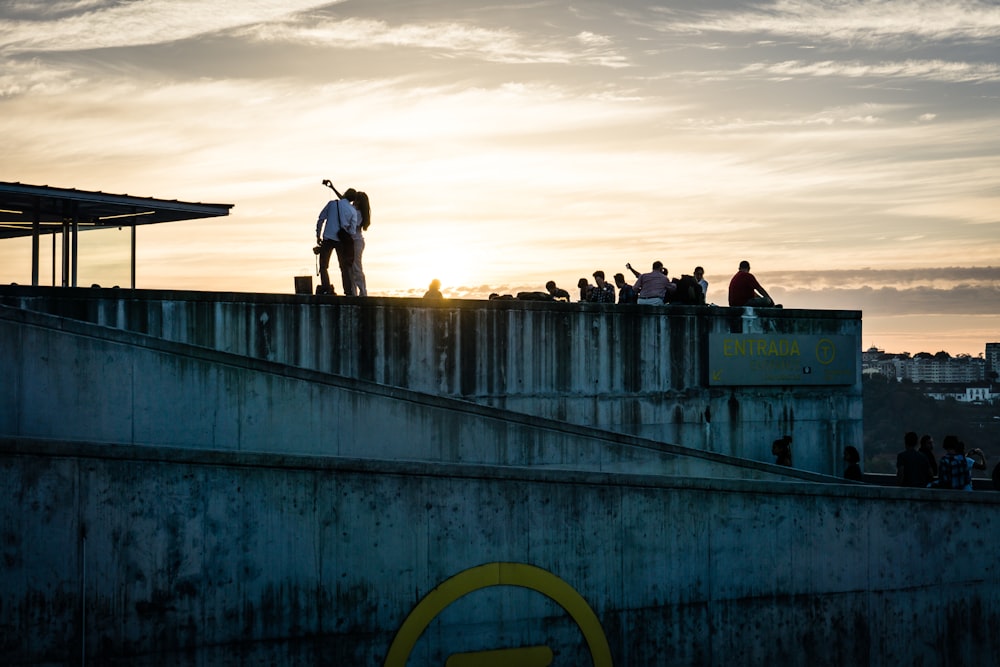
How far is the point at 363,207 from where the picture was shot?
1781 centimetres

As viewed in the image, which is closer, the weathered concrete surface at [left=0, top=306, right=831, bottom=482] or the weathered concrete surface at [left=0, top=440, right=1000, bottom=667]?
the weathered concrete surface at [left=0, top=440, right=1000, bottom=667]

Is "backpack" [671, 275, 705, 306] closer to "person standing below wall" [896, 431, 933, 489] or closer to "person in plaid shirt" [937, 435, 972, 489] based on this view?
"person standing below wall" [896, 431, 933, 489]

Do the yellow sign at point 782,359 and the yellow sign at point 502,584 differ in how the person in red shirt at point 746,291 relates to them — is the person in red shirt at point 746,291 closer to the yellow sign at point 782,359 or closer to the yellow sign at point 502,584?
the yellow sign at point 782,359

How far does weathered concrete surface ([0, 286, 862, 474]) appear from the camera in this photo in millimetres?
14656

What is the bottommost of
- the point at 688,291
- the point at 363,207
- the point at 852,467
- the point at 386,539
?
the point at 386,539

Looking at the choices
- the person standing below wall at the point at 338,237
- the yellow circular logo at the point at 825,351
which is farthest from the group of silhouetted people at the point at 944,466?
the person standing below wall at the point at 338,237

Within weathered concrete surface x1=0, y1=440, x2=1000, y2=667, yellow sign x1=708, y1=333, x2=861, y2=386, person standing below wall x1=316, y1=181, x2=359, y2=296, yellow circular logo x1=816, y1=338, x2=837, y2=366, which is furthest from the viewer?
yellow circular logo x1=816, y1=338, x2=837, y2=366

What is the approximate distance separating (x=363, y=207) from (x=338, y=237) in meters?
0.83

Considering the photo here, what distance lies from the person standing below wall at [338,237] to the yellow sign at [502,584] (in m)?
7.05

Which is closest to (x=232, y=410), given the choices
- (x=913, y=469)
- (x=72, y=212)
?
(x=72, y=212)

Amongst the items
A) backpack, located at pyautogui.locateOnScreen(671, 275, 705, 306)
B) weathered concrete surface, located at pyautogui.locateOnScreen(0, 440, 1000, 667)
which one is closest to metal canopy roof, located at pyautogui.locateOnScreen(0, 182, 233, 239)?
backpack, located at pyautogui.locateOnScreen(671, 275, 705, 306)

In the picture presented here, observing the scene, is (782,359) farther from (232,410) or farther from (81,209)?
(81,209)

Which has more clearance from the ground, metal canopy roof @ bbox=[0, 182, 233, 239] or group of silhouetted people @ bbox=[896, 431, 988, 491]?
metal canopy roof @ bbox=[0, 182, 233, 239]

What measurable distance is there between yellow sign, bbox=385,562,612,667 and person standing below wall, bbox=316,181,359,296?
705 cm
